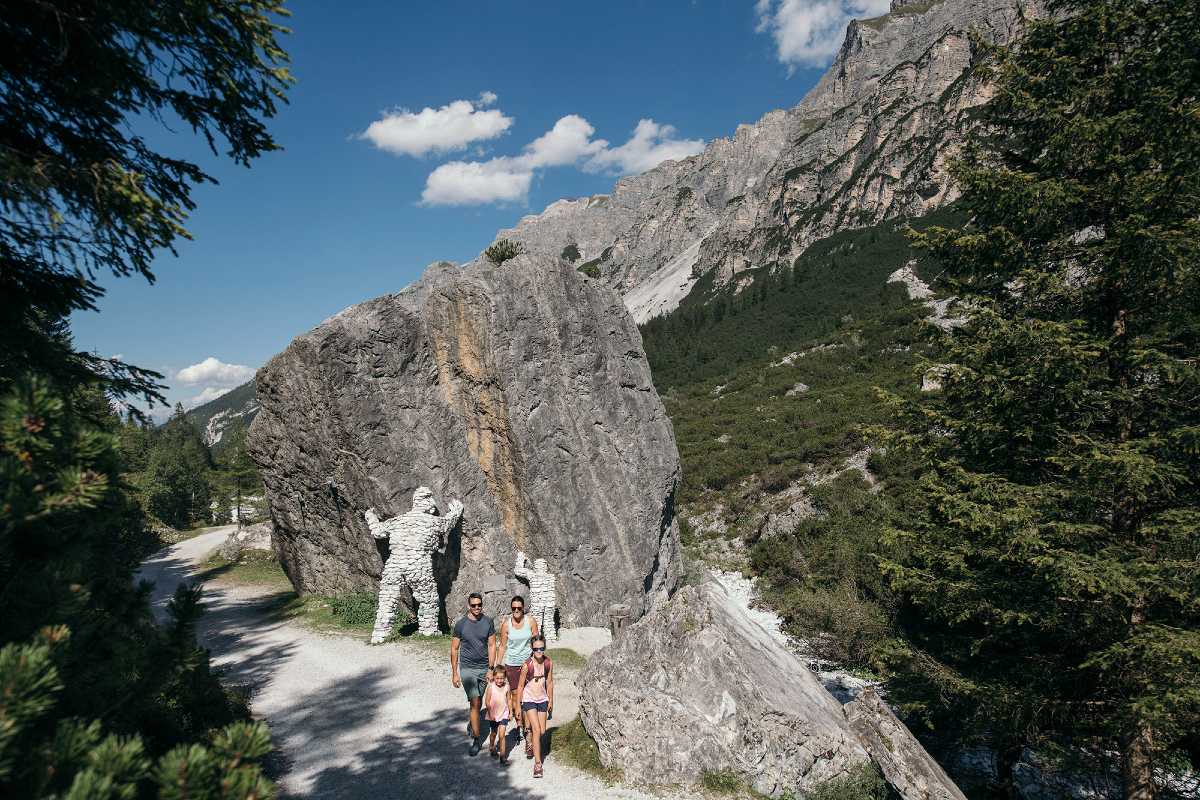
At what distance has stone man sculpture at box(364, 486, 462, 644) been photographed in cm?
1098

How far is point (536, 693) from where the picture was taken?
22.5ft

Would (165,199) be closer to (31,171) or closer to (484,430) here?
(31,171)

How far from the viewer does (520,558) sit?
12250 millimetres

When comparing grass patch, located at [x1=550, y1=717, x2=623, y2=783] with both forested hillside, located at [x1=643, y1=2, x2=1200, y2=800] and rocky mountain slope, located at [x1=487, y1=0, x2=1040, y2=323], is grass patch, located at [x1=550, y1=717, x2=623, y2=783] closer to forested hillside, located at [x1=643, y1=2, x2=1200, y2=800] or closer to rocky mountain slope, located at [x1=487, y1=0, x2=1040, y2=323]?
forested hillside, located at [x1=643, y1=2, x2=1200, y2=800]

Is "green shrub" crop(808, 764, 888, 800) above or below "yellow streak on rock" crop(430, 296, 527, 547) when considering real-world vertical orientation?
below

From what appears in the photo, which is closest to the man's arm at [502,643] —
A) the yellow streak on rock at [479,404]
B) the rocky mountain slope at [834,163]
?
the yellow streak on rock at [479,404]

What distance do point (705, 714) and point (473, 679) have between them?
3.17 metres

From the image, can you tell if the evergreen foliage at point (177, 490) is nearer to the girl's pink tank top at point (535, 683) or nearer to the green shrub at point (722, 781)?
the girl's pink tank top at point (535, 683)

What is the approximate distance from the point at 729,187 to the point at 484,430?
557 feet

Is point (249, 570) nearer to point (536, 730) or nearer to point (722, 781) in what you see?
point (536, 730)

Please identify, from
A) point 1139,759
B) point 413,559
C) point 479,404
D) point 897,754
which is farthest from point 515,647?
point 1139,759

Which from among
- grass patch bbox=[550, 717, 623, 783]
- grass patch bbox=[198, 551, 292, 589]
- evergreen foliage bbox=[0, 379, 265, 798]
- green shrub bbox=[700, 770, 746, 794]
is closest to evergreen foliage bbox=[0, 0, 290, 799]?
evergreen foliage bbox=[0, 379, 265, 798]

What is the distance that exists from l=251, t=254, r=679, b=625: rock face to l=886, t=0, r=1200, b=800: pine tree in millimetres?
6452

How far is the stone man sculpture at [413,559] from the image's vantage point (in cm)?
1098
